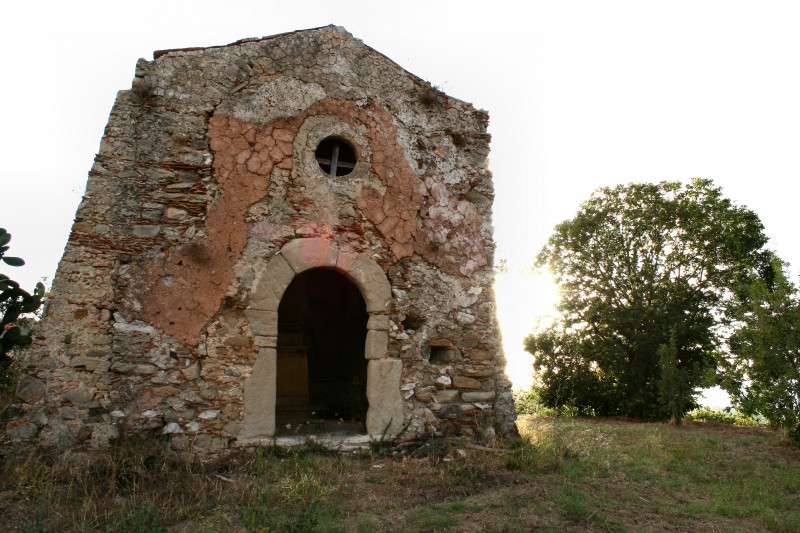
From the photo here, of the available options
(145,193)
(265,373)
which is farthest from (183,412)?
(145,193)

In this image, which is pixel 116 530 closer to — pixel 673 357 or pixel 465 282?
pixel 465 282

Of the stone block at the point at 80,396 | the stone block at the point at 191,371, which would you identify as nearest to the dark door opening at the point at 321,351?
the stone block at the point at 191,371

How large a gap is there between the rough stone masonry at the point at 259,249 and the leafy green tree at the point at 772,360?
3740mm

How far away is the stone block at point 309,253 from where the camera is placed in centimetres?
619

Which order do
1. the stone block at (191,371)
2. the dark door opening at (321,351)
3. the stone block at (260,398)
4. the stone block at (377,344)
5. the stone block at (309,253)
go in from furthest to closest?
1. the dark door opening at (321,351)
2. the stone block at (377,344)
3. the stone block at (309,253)
4. the stone block at (260,398)
5. the stone block at (191,371)

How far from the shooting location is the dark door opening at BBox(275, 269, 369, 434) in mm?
8133

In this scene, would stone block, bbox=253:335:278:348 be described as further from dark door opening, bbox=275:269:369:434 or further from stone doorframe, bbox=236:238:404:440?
dark door opening, bbox=275:269:369:434

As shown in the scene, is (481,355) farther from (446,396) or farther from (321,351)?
(321,351)

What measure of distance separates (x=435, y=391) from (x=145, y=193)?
405 centimetres

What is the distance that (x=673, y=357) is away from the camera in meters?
11.0

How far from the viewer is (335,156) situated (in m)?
6.82

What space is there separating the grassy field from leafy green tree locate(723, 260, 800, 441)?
1.22m

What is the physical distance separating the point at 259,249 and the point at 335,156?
1.60 metres

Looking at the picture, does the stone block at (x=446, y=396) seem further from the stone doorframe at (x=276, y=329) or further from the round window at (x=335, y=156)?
the round window at (x=335, y=156)
